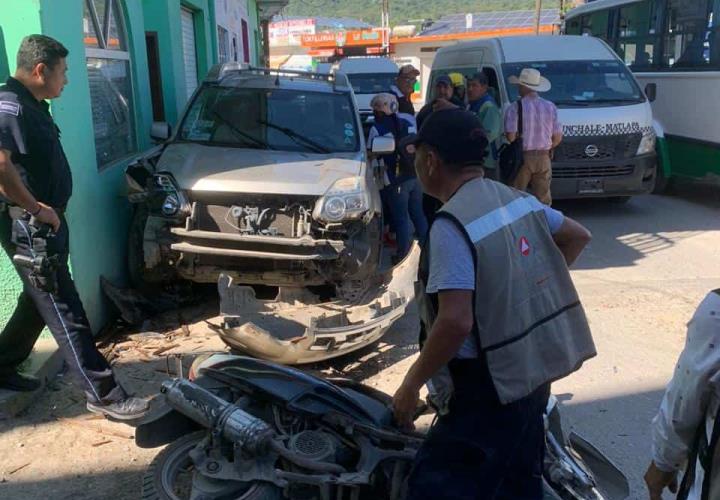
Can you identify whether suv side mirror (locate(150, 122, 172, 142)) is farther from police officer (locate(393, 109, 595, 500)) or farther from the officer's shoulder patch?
police officer (locate(393, 109, 595, 500))

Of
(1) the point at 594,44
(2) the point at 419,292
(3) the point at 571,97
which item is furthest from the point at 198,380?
(1) the point at 594,44

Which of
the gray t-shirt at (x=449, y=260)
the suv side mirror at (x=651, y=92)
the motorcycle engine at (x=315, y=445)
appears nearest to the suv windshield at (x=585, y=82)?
the suv side mirror at (x=651, y=92)

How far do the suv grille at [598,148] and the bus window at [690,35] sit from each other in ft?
6.96

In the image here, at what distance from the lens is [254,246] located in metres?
Answer: 5.12

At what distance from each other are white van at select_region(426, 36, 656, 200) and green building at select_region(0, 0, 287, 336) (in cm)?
451

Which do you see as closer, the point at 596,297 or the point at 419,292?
the point at 419,292

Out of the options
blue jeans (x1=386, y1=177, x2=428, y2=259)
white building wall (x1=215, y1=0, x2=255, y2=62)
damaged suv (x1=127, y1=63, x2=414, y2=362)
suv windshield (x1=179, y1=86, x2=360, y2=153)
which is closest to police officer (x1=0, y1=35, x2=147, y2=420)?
damaged suv (x1=127, y1=63, x2=414, y2=362)

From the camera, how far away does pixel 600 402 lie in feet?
14.2

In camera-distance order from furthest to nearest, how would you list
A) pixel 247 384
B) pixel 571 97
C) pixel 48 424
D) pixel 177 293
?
pixel 571 97
pixel 177 293
pixel 48 424
pixel 247 384

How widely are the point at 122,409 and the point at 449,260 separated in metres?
2.54

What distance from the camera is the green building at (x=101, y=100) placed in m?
4.61

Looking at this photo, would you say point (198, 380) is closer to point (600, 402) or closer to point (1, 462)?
point (1, 462)

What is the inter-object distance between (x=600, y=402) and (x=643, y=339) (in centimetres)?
121

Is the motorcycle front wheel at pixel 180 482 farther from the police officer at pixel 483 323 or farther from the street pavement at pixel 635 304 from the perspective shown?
the street pavement at pixel 635 304
